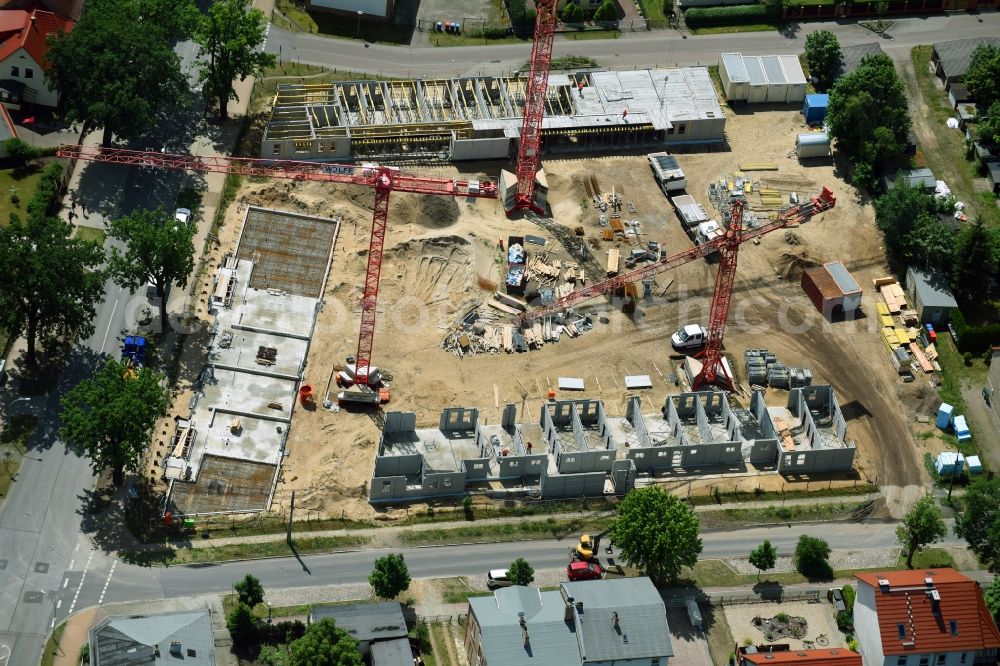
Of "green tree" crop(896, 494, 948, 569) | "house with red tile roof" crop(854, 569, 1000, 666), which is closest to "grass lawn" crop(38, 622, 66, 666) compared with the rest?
"house with red tile roof" crop(854, 569, 1000, 666)

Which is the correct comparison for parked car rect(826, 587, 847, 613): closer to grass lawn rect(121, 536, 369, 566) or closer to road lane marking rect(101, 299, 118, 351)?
grass lawn rect(121, 536, 369, 566)

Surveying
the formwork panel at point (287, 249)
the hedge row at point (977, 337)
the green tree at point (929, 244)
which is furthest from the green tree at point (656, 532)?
the green tree at point (929, 244)

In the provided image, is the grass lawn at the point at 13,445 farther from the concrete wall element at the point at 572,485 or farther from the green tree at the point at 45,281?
the concrete wall element at the point at 572,485

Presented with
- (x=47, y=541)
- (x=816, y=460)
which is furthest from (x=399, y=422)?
(x=816, y=460)

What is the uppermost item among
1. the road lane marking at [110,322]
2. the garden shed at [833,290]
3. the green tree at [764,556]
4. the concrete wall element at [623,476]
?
the garden shed at [833,290]

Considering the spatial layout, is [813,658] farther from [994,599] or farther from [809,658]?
[994,599]
